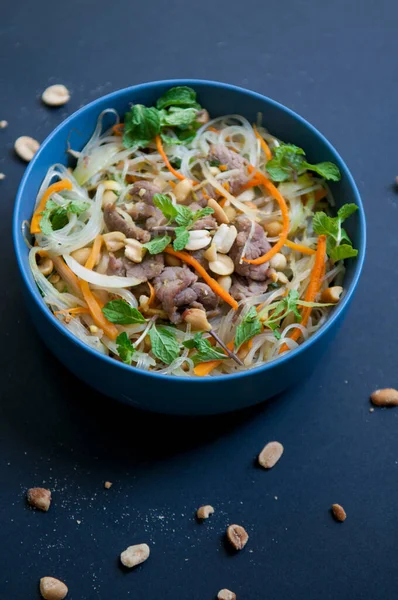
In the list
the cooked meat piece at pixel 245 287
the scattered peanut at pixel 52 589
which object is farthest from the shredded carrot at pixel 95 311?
the scattered peanut at pixel 52 589

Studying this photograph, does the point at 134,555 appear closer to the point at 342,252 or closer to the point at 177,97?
the point at 342,252

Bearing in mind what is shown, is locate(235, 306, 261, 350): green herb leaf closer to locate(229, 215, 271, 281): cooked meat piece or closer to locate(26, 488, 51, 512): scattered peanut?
locate(229, 215, 271, 281): cooked meat piece

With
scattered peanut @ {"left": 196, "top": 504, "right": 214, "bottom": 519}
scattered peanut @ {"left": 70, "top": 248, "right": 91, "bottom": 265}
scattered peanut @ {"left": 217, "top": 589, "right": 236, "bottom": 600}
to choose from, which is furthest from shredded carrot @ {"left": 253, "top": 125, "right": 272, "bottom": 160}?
scattered peanut @ {"left": 217, "top": 589, "right": 236, "bottom": 600}

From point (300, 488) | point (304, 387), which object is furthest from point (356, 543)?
point (304, 387)

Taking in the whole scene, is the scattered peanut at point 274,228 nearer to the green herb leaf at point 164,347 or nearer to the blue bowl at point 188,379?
the blue bowl at point 188,379

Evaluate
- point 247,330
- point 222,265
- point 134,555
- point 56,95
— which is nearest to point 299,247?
point 222,265

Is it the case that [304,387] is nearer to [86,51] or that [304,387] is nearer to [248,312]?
[248,312]
